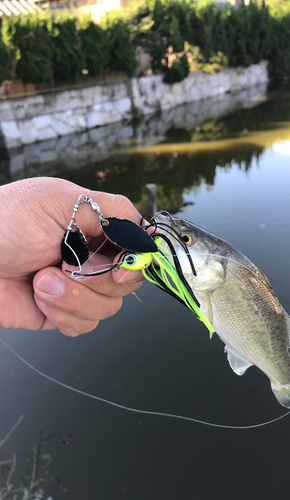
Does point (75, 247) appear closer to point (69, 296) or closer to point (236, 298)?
point (69, 296)

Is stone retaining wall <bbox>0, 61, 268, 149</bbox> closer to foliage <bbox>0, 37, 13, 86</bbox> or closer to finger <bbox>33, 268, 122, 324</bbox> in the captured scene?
foliage <bbox>0, 37, 13, 86</bbox>

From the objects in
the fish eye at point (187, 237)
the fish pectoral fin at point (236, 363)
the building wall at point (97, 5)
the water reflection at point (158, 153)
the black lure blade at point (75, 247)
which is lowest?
the water reflection at point (158, 153)

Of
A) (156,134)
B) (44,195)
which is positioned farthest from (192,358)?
(156,134)

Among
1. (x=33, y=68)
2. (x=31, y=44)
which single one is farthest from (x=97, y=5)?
(x=33, y=68)

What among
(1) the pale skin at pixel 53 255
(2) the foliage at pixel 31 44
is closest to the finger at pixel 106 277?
(1) the pale skin at pixel 53 255

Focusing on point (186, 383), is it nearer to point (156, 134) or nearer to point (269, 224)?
point (269, 224)

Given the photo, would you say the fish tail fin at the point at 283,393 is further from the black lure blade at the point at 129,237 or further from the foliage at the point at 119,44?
the foliage at the point at 119,44

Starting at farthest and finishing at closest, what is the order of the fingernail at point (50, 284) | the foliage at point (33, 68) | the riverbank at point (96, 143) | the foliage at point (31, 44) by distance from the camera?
1. the foliage at point (33, 68)
2. the foliage at point (31, 44)
3. the riverbank at point (96, 143)
4. the fingernail at point (50, 284)
